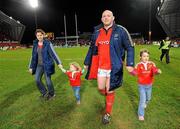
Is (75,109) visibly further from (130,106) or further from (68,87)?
(68,87)

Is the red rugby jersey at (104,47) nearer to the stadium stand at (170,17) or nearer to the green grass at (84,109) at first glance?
the green grass at (84,109)

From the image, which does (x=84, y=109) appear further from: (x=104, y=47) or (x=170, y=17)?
(x=170, y=17)

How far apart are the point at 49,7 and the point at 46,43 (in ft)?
260

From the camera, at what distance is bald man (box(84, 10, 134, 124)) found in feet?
15.8

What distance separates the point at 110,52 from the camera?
4848 millimetres

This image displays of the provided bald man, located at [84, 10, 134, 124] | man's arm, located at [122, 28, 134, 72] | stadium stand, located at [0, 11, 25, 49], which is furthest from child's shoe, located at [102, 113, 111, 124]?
stadium stand, located at [0, 11, 25, 49]

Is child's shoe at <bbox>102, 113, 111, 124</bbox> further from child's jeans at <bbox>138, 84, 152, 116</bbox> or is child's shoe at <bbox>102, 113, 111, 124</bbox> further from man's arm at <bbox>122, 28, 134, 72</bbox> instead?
man's arm at <bbox>122, 28, 134, 72</bbox>

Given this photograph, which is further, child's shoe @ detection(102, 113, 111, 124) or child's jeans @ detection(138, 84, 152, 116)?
child's jeans @ detection(138, 84, 152, 116)

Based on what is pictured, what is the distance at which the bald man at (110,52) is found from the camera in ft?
15.8

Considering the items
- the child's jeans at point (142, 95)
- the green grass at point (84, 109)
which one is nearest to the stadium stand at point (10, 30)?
the green grass at point (84, 109)

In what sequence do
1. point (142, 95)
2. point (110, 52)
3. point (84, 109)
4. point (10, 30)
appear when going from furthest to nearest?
1. point (10, 30)
2. point (84, 109)
3. point (142, 95)
4. point (110, 52)

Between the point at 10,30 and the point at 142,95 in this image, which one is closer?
the point at 142,95

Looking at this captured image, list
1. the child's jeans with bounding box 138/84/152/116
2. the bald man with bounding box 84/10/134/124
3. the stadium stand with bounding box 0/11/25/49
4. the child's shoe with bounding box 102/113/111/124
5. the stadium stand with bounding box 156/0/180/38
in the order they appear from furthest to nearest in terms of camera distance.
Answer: the stadium stand with bounding box 156/0/180/38 → the stadium stand with bounding box 0/11/25/49 → the child's jeans with bounding box 138/84/152/116 → the child's shoe with bounding box 102/113/111/124 → the bald man with bounding box 84/10/134/124

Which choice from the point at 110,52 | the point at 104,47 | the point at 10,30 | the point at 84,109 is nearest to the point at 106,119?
the point at 84,109
